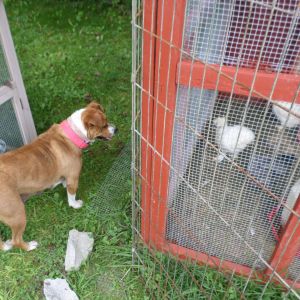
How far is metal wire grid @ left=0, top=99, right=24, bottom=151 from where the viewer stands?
324 centimetres

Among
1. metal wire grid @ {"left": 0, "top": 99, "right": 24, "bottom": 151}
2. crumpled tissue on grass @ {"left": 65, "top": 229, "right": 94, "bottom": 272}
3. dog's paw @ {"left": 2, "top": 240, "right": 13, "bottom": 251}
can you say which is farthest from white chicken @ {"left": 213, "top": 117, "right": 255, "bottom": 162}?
metal wire grid @ {"left": 0, "top": 99, "right": 24, "bottom": 151}

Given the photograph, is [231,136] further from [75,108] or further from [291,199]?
[75,108]

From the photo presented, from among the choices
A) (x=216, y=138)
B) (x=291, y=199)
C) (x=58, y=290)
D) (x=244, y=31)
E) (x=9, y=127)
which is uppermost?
(x=244, y=31)

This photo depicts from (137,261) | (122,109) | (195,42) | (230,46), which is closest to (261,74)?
(230,46)

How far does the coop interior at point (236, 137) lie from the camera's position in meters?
1.62

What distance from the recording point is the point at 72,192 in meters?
3.24

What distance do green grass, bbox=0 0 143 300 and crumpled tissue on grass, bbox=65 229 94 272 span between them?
59 mm

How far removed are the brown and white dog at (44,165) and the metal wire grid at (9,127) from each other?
443 millimetres

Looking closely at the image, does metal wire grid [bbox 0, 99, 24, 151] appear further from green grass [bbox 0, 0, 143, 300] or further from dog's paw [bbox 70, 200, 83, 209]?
dog's paw [bbox 70, 200, 83, 209]

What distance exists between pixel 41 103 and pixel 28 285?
7.98 ft

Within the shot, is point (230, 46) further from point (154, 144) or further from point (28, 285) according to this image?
point (28, 285)

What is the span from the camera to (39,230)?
3121 mm

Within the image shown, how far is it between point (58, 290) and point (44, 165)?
966mm

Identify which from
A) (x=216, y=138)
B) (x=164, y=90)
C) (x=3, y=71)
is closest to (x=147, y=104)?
(x=164, y=90)
